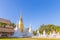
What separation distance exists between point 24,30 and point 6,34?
3739 millimetres

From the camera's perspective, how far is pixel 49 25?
2684cm

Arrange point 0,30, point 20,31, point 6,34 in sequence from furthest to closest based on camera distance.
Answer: point 20,31
point 6,34
point 0,30

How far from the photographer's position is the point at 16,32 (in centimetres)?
1733

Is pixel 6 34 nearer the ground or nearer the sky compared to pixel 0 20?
nearer the ground

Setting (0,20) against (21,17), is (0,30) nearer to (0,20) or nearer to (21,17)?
(0,20)

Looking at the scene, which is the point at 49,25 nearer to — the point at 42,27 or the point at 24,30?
the point at 42,27

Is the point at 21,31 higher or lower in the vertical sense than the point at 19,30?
lower

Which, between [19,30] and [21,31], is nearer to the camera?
[19,30]

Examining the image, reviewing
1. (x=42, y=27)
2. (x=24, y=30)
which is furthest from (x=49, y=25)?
(x=24, y=30)

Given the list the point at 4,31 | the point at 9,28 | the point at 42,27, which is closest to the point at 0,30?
the point at 4,31

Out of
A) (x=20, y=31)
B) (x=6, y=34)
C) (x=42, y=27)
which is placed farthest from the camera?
(x=42, y=27)

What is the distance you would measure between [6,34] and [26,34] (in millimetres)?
3398

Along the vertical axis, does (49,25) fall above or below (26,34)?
above

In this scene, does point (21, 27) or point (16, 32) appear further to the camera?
point (21, 27)
